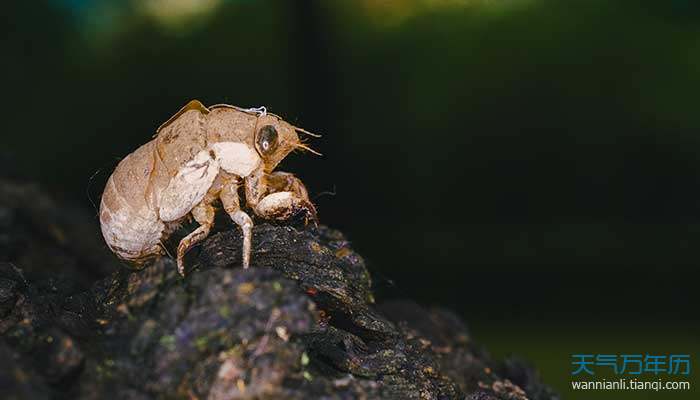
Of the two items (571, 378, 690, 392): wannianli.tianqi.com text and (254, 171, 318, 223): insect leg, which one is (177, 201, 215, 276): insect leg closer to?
(254, 171, 318, 223): insect leg

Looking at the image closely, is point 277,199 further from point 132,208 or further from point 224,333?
point 224,333

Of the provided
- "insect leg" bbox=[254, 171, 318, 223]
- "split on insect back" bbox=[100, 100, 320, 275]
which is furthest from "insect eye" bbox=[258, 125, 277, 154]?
"insect leg" bbox=[254, 171, 318, 223]

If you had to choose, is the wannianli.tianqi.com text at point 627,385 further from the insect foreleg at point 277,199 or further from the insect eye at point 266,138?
the insect eye at point 266,138

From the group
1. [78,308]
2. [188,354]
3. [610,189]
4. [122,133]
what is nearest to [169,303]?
[188,354]

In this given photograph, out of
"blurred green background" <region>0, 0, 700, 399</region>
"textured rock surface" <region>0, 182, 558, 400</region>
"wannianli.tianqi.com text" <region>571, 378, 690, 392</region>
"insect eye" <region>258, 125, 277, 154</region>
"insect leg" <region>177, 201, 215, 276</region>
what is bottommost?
"textured rock surface" <region>0, 182, 558, 400</region>

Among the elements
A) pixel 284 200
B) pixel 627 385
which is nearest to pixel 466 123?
pixel 627 385

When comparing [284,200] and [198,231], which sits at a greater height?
[284,200]
